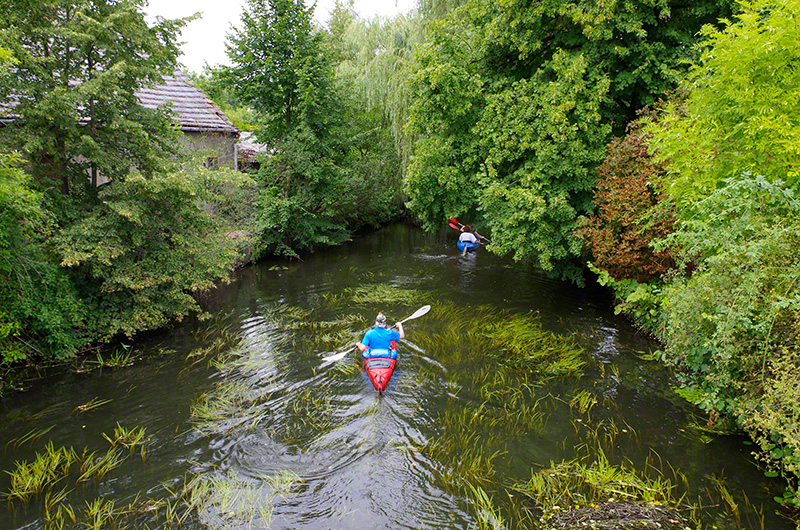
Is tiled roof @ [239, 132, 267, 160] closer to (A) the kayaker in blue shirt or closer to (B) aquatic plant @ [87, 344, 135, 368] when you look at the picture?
(B) aquatic plant @ [87, 344, 135, 368]

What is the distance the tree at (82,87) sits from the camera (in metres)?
8.47

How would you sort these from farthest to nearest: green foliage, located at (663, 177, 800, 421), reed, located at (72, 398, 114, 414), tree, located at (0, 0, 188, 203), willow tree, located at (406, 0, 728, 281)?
1. willow tree, located at (406, 0, 728, 281)
2. tree, located at (0, 0, 188, 203)
3. reed, located at (72, 398, 114, 414)
4. green foliage, located at (663, 177, 800, 421)

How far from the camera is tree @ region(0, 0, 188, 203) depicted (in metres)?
8.47

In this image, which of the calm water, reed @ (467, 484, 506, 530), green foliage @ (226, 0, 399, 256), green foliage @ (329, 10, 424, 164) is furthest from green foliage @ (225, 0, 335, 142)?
reed @ (467, 484, 506, 530)

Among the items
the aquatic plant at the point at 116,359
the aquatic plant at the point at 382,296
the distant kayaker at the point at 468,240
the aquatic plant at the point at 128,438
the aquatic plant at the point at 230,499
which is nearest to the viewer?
the aquatic plant at the point at 230,499

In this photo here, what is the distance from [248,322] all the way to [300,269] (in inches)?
242

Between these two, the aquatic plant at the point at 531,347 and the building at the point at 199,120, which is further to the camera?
the building at the point at 199,120

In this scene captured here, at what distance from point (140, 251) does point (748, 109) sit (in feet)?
38.2

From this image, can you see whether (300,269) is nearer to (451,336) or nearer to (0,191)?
(451,336)

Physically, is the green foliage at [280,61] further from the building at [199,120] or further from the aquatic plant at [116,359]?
the aquatic plant at [116,359]

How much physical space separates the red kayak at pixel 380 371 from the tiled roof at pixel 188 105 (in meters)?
12.3

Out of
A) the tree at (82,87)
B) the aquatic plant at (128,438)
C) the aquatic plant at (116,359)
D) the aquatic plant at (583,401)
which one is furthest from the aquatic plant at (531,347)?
the tree at (82,87)

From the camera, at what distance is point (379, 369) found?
326 inches

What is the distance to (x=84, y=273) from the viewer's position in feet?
30.2
